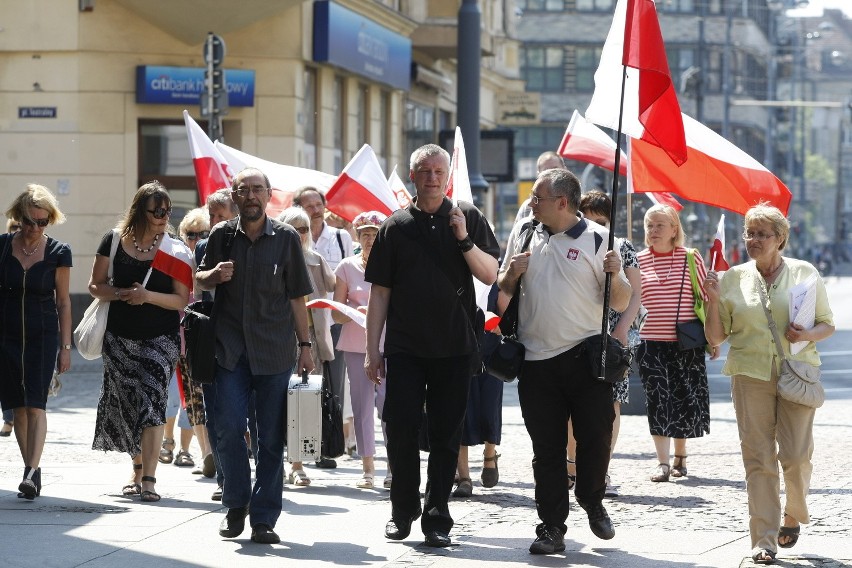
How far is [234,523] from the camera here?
834 centimetres

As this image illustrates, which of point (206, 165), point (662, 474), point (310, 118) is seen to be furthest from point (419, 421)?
point (310, 118)

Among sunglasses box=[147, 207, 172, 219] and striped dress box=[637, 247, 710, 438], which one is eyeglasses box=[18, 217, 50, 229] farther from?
striped dress box=[637, 247, 710, 438]

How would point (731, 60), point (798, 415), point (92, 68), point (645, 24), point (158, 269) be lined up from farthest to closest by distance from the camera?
point (731, 60) → point (92, 68) → point (158, 269) → point (645, 24) → point (798, 415)

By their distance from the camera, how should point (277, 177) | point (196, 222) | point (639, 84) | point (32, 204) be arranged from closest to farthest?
point (639, 84), point (32, 204), point (196, 222), point (277, 177)

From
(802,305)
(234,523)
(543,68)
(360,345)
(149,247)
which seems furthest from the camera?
(543,68)

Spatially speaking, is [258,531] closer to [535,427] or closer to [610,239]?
[535,427]

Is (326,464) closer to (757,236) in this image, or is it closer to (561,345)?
(561,345)

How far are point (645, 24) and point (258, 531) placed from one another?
131 inches

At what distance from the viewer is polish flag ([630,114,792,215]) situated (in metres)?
9.86

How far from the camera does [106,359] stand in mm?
9812

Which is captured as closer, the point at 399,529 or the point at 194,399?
the point at 399,529

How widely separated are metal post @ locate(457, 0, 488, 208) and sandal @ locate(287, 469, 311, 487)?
1013 cm

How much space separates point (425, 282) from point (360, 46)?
19.9 m

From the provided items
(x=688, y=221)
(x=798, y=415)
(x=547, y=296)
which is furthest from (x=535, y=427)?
(x=688, y=221)
